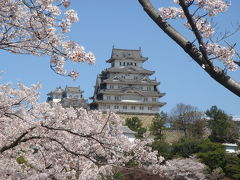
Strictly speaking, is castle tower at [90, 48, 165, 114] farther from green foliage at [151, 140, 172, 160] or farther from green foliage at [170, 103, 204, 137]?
green foliage at [151, 140, 172, 160]

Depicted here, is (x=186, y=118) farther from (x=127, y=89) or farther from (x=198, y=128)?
(x=127, y=89)

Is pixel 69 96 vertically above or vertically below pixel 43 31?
above

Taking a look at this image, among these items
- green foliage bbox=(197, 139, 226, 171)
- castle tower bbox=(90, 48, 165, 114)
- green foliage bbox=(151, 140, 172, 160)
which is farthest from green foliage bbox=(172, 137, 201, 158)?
castle tower bbox=(90, 48, 165, 114)

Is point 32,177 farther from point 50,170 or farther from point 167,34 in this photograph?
point 167,34

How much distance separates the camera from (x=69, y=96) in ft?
181

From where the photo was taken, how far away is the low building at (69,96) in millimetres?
49963

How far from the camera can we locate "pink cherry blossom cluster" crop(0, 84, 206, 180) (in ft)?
20.7

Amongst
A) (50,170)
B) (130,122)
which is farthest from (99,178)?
(130,122)

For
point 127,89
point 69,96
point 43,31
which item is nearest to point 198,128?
point 127,89

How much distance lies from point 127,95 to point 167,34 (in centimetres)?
4573

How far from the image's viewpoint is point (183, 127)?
136 ft

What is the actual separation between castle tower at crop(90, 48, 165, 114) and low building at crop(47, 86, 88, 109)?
207 cm

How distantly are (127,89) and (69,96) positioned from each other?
10413mm

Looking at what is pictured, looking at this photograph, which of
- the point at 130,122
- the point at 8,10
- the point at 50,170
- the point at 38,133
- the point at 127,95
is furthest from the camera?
the point at 127,95
